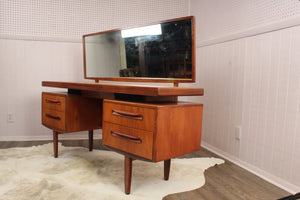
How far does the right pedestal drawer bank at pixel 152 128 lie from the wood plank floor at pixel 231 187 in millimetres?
334

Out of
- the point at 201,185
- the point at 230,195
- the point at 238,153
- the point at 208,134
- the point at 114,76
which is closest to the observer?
the point at 230,195

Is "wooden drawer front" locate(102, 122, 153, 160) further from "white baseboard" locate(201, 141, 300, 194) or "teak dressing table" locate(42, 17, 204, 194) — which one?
"white baseboard" locate(201, 141, 300, 194)

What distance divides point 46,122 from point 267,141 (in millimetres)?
2049

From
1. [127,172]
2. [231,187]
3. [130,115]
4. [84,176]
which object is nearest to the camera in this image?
[130,115]

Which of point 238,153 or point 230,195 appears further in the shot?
Result: point 238,153

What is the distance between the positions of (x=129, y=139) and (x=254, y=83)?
1.30 m

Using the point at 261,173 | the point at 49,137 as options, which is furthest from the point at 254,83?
the point at 49,137

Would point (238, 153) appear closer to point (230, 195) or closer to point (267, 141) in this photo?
point (267, 141)

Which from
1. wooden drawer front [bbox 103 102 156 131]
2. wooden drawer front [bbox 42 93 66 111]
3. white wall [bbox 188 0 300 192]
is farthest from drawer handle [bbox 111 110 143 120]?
white wall [bbox 188 0 300 192]

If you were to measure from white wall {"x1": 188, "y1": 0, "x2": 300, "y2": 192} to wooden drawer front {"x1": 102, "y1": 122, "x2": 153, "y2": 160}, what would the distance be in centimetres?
114

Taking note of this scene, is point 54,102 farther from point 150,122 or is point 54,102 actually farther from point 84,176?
point 150,122

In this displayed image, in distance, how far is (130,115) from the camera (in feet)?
5.02

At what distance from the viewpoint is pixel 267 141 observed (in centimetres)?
202

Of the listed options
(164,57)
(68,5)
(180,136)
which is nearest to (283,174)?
(180,136)
